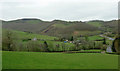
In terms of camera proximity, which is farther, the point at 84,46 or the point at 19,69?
the point at 84,46

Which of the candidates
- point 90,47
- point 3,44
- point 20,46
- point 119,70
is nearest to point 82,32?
point 90,47

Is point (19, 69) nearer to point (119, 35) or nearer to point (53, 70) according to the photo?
point (53, 70)

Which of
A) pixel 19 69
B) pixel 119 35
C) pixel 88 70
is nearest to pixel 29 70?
pixel 19 69

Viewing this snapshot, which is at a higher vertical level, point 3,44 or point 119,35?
point 119,35

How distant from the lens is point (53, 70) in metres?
15.9

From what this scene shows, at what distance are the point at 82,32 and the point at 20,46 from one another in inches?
2889

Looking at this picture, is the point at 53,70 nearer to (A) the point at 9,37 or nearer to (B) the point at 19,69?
(B) the point at 19,69

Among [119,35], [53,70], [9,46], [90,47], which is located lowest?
[90,47]

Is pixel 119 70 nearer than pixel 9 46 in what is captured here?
Yes

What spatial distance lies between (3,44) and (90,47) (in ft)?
151

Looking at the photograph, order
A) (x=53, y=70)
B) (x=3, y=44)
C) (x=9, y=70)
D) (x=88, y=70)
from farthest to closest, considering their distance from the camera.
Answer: (x=3, y=44)
(x=88, y=70)
(x=53, y=70)
(x=9, y=70)

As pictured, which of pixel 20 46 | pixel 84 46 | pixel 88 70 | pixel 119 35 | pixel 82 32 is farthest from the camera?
pixel 82 32

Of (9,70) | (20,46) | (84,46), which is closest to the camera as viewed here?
(9,70)

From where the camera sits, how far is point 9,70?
1477 centimetres
